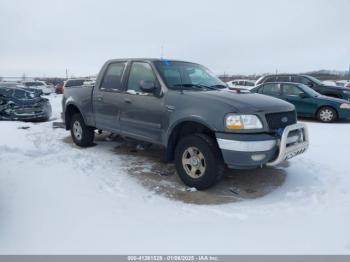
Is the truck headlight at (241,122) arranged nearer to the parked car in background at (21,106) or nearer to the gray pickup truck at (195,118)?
the gray pickup truck at (195,118)

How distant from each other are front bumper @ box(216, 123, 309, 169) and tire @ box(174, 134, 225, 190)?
16 centimetres

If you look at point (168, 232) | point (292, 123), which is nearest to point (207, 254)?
point (168, 232)

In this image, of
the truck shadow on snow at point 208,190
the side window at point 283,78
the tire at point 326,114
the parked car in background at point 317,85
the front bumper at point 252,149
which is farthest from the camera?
the side window at point 283,78

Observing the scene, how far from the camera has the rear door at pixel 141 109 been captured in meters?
4.75

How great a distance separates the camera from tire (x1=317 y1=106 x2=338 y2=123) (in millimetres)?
10484

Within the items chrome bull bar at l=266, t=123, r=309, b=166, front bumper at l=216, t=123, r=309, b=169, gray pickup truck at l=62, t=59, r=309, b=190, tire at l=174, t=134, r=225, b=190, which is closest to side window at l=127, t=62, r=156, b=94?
gray pickup truck at l=62, t=59, r=309, b=190

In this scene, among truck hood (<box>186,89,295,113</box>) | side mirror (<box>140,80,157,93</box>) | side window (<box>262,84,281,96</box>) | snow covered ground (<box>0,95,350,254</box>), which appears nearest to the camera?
snow covered ground (<box>0,95,350,254</box>)

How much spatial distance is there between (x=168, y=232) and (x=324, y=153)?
14.2 ft

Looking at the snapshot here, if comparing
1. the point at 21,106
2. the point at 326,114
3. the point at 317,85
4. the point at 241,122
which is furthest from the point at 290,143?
the point at 317,85

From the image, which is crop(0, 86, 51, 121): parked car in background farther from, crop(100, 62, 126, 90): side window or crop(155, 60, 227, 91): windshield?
crop(155, 60, 227, 91): windshield

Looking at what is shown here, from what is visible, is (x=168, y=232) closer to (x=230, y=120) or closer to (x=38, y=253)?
(x=38, y=253)

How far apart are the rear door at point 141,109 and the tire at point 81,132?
146 centimetres

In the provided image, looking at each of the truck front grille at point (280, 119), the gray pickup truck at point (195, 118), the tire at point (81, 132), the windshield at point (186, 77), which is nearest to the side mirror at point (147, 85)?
the gray pickup truck at point (195, 118)

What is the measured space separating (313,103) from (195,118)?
26.6 feet
